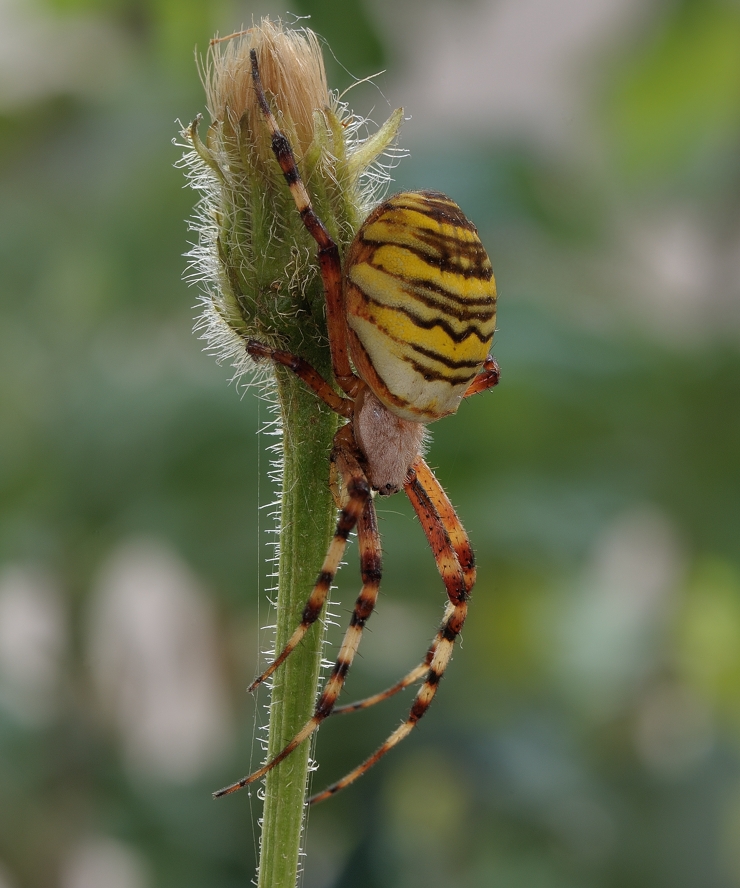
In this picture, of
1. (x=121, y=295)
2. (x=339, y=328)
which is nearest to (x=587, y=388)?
(x=121, y=295)

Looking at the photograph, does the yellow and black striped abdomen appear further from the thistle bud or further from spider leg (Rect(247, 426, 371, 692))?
spider leg (Rect(247, 426, 371, 692))

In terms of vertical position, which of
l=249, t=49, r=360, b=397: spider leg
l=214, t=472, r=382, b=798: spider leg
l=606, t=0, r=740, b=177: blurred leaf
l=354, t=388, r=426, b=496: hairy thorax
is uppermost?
l=606, t=0, r=740, b=177: blurred leaf

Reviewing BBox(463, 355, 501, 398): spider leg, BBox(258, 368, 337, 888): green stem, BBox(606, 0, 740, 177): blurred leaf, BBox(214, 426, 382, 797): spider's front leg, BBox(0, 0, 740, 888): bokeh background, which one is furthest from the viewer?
BBox(606, 0, 740, 177): blurred leaf

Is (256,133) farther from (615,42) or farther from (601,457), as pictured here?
(615,42)

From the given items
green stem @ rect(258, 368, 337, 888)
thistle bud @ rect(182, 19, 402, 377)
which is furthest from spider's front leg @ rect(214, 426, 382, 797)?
thistle bud @ rect(182, 19, 402, 377)

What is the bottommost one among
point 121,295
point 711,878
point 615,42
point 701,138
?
point 711,878

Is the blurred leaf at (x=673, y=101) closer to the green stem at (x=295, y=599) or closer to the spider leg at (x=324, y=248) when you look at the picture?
the spider leg at (x=324, y=248)

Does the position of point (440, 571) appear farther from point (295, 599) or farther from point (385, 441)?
point (295, 599)
